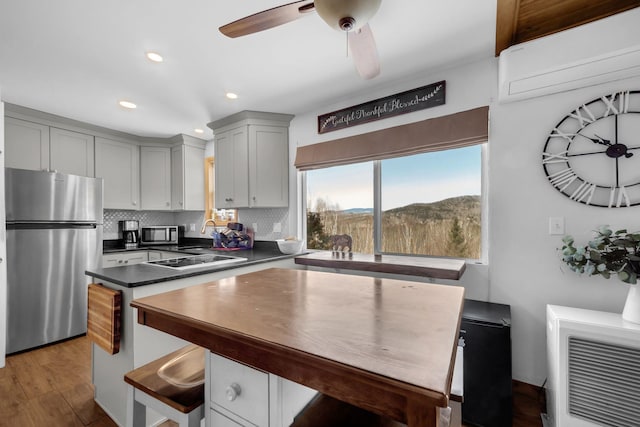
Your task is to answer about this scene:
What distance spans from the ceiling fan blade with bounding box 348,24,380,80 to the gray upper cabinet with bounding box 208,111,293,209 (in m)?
1.72

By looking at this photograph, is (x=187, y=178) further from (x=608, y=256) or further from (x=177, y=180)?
(x=608, y=256)

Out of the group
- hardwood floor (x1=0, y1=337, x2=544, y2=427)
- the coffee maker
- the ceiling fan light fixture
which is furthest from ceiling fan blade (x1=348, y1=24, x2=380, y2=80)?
the coffee maker

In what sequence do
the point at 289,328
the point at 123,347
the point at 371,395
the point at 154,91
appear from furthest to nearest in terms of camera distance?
the point at 154,91
the point at 123,347
the point at 289,328
the point at 371,395

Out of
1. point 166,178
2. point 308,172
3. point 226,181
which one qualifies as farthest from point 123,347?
Result: point 166,178

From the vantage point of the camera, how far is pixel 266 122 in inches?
124

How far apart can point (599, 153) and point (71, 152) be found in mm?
4879

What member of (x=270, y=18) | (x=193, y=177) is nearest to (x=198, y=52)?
(x=270, y=18)

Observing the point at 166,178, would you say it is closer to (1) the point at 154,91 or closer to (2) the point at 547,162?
(1) the point at 154,91

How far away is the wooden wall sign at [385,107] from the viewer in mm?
2346

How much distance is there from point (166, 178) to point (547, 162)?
4288 mm

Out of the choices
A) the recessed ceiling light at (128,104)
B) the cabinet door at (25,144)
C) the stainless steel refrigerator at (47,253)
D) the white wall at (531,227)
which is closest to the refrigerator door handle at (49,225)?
the stainless steel refrigerator at (47,253)

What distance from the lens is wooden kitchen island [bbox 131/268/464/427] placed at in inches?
21.6

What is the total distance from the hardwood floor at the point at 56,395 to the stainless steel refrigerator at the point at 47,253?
11.1 inches

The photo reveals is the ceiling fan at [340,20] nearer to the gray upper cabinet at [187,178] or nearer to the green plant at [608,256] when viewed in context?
the green plant at [608,256]
